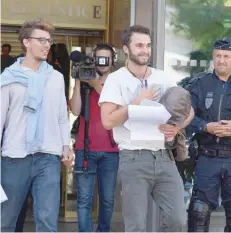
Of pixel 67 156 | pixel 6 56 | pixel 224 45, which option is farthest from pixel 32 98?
pixel 6 56

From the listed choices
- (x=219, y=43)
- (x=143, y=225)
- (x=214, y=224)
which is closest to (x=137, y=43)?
(x=219, y=43)

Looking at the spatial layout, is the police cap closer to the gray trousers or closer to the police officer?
the police officer

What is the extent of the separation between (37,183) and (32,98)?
66 cm

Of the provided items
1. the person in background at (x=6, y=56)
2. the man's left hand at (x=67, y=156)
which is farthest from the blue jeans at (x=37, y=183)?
the person in background at (x=6, y=56)

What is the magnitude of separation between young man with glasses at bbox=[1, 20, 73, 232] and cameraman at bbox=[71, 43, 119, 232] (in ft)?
2.26

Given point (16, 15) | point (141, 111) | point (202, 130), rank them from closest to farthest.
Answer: point (141, 111) < point (202, 130) < point (16, 15)

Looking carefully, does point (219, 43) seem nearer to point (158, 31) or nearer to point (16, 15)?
point (158, 31)

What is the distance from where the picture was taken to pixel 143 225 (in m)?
5.15

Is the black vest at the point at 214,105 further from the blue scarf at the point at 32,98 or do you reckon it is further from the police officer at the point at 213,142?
the blue scarf at the point at 32,98

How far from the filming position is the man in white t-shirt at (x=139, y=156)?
16.8ft

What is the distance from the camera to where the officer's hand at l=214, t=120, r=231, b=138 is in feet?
18.6

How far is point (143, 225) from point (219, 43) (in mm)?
1764

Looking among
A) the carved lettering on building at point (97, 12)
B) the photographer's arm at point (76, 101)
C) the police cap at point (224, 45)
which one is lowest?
the photographer's arm at point (76, 101)

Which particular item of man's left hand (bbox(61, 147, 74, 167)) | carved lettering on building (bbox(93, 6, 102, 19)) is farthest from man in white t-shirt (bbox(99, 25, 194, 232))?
carved lettering on building (bbox(93, 6, 102, 19))
